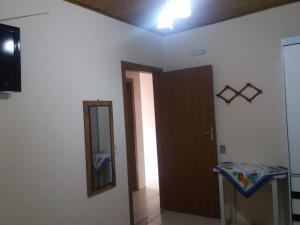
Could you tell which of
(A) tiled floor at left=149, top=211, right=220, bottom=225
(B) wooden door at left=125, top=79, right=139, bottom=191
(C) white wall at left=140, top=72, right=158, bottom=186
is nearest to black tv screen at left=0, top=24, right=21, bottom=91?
(A) tiled floor at left=149, top=211, right=220, bottom=225

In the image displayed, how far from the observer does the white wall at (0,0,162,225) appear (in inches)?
73.6

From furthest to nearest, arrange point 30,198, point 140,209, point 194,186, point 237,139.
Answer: point 140,209 → point 194,186 → point 237,139 → point 30,198

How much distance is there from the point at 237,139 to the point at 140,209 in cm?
172

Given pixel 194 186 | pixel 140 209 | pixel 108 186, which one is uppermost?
pixel 108 186

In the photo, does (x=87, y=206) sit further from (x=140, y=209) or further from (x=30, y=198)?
(x=140, y=209)

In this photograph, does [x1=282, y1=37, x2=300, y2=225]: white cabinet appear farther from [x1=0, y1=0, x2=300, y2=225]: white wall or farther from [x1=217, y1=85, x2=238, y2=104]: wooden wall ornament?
[x1=217, y1=85, x2=238, y2=104]: wooden wall ornament

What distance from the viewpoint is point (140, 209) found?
3656 mm

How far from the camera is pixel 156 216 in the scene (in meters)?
3.43

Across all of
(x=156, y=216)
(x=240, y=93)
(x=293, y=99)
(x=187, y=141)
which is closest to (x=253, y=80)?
(x=240, y=93)

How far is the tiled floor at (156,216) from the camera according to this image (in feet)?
10.5

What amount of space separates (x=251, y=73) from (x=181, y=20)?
107cm

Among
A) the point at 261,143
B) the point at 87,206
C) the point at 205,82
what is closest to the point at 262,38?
the point at 205,82

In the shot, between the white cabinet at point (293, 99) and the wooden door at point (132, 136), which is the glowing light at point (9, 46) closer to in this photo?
the white cabinet at point (293, 99)

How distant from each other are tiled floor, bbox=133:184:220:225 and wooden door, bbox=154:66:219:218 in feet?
0.31
